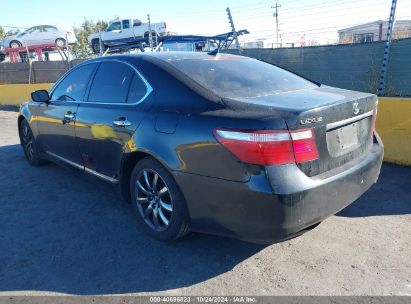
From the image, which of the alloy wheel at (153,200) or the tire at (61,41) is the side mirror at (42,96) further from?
the tire at (61,41)

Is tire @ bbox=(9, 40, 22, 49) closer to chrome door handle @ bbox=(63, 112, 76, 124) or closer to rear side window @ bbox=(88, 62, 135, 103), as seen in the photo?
chrome door handle @ bbox=(63, 112, 76, 124)

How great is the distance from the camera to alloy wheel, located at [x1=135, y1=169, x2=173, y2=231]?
123 inches

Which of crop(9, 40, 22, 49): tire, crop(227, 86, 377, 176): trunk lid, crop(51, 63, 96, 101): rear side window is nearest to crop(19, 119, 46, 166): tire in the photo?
crop(51, 63, 96, 101): rear side window

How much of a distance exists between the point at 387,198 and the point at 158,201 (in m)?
2.57

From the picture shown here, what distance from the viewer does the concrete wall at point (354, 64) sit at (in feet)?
23.9

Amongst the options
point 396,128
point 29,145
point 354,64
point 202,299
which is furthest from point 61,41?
point 202,299

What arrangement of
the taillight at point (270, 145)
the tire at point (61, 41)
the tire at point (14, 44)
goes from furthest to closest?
the tire at point (14, 44)
the tire at point (61, 41)
the taillight at point (270, 145)

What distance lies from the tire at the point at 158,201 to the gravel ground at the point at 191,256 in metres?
0.15

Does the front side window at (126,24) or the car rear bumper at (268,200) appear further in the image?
the front side window at (126,24)

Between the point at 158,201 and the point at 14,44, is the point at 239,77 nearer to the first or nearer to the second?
the point at 158,201

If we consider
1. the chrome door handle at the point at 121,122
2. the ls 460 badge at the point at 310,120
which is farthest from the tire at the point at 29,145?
the ls 460 badge at the point at 310,120

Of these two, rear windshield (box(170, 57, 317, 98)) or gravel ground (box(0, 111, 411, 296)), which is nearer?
gravel ground (box(0, 111, 411, 296))

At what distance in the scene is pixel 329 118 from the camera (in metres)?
2.62

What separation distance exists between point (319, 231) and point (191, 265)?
1240 millimetres
